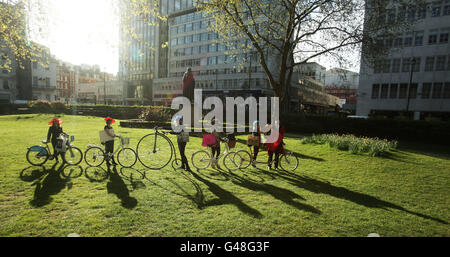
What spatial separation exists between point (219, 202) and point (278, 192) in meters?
1.73

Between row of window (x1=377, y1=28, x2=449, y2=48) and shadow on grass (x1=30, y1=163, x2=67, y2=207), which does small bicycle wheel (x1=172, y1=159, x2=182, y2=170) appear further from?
row of window (x1=377, y1=28, x2=449, y2=48)

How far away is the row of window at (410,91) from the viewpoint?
32.4 metres

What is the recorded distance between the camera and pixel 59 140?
7367mm

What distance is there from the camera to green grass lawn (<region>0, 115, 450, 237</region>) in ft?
13.1

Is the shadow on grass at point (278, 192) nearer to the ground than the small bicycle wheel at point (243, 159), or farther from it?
nearer to the ground

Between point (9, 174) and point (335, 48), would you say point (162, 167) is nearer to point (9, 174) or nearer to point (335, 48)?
point (9, 174)

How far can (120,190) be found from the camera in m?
5.59

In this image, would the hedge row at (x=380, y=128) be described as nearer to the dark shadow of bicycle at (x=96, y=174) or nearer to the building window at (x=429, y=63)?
the dark shadow of bicycle at (x=96, y=174)

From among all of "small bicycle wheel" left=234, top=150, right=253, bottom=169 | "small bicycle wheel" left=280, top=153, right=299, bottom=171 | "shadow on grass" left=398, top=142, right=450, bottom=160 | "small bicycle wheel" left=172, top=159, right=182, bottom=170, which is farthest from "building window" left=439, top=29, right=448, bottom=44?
"small bicycle wheel" left=172, top=159, right=182, bottom=170

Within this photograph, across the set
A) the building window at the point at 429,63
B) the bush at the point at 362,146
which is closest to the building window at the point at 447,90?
the building window at the point at 429,63

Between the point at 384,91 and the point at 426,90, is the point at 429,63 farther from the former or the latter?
the point at 384,91

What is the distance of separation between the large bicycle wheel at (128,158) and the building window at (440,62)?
1671 inches

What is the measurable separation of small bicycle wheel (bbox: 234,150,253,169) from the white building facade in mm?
29418
